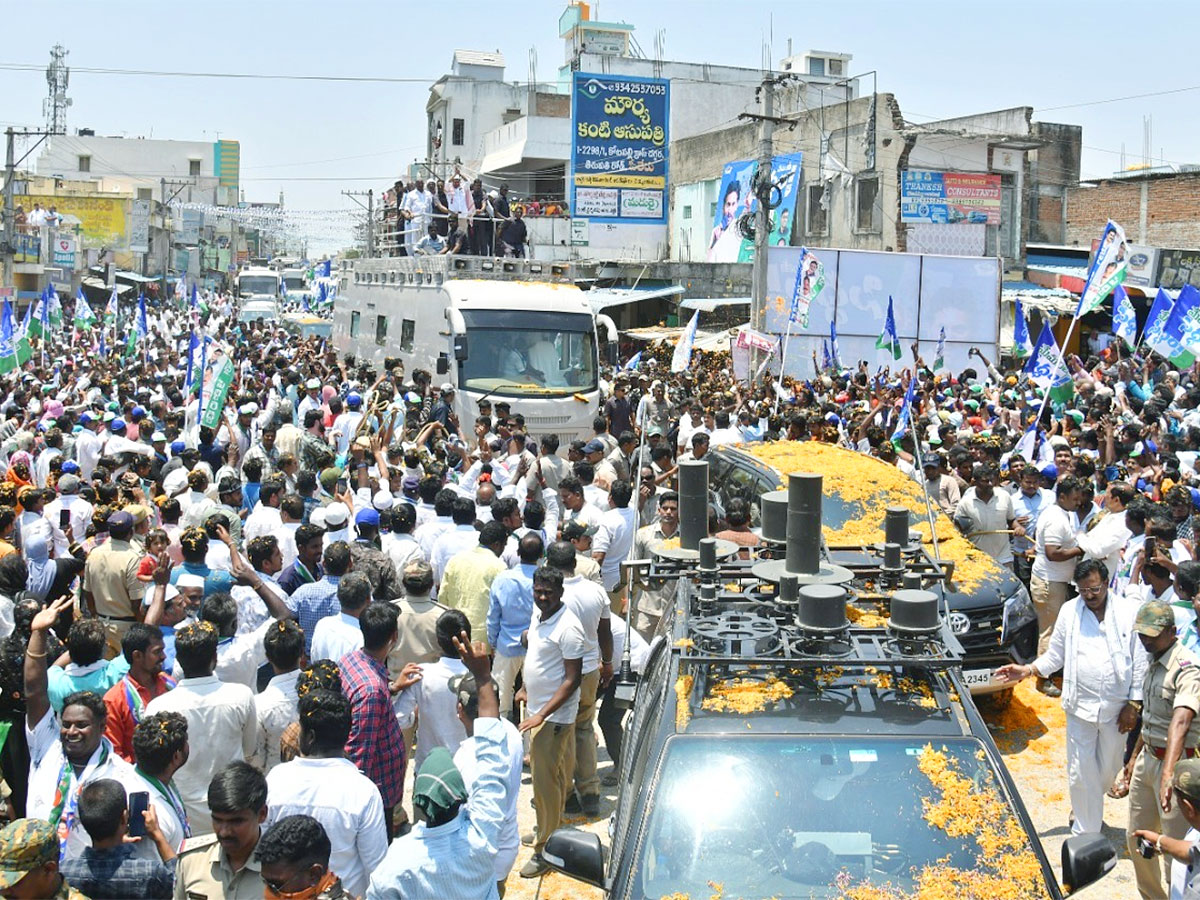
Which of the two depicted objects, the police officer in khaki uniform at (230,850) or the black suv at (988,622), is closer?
the police officer in khaki uniform at (230,850)

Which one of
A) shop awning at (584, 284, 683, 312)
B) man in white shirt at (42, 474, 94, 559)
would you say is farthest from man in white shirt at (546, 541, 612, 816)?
shop awning at (584, 284, 683, 312)

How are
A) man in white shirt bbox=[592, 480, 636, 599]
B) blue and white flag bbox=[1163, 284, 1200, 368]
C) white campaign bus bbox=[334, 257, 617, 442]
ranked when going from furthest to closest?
1. white campaign bus bbox=[334, 257, 617, 442]
2. blue and white flag bbox=[1163, 284, 1200, 368]
3. man in white shirt bbox=[592, 480, 636, 599]

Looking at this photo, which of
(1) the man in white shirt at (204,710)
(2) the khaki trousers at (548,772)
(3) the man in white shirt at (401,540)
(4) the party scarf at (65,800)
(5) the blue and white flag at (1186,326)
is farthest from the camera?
(5) the blue and white flag at (1186,326)

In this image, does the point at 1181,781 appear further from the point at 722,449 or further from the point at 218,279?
the point at 218,279

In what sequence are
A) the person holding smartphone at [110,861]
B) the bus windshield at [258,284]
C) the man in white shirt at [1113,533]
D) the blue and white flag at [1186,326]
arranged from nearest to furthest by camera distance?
the person holding smartphone at [110,861], the man in white shirt at [1113,533], the blue and white flag at [1186,326], the bus windshield at [258,284]

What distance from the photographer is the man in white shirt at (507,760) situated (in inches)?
167

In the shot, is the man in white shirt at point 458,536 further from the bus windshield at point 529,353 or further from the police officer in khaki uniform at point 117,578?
the bus windshield at point 529,353

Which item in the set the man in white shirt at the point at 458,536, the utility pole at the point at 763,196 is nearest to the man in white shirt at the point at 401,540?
the man in white shirt at the point at 458,536

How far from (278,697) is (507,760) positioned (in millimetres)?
1486

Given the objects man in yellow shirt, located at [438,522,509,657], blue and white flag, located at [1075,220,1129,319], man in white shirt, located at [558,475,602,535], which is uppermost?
blue and white flag, located at [1075,220,1129,319]

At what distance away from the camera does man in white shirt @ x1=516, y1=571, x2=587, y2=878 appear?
5.99 m

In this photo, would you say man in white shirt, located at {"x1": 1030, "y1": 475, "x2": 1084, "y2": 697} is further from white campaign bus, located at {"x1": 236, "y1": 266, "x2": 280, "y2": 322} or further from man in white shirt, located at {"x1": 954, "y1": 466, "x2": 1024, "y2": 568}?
white campaign bus, located at {"x1": 236, "y1": 266, "x2": 280, "y2": 322}

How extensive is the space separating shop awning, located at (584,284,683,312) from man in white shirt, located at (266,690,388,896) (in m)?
27.3

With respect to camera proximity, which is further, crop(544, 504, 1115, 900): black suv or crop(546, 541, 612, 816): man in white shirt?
crop(546, 541, 612, 816): man in white shirt
